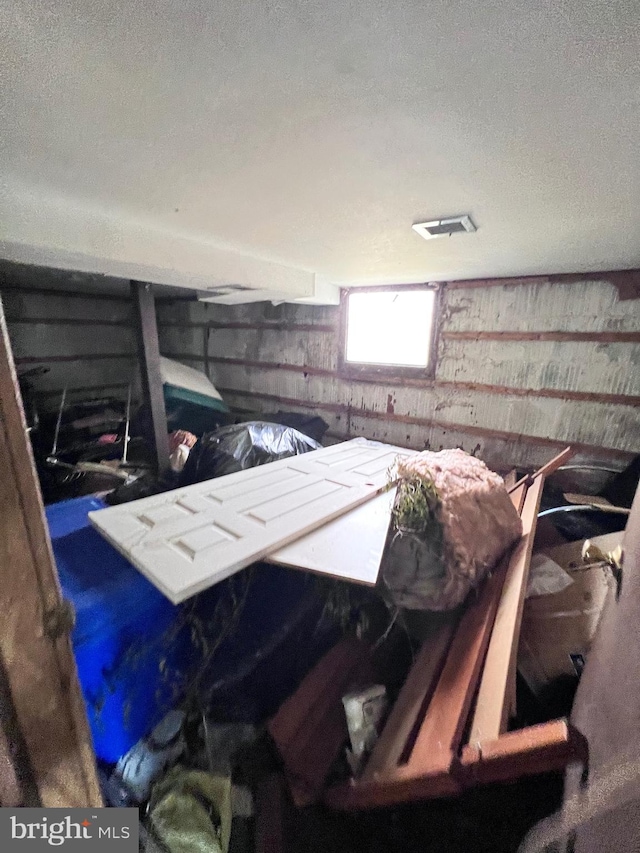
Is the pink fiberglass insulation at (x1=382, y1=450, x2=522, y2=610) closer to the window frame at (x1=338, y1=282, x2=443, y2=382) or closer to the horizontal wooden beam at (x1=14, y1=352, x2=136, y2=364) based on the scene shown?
the window frame at (x1=338, y1=282, x2=443, y2=382)

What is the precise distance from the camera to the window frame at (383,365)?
310cm

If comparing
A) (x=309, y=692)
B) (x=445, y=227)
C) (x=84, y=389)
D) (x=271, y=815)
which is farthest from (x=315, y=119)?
(x=84, y=389)

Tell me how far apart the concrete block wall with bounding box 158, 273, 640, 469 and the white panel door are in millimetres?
1138

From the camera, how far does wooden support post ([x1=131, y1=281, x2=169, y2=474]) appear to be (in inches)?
107

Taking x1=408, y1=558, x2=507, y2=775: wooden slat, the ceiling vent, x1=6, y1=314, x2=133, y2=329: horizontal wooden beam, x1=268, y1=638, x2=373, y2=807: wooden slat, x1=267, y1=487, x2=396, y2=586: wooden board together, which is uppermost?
the ceiling vent

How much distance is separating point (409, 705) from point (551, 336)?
8.88 feet

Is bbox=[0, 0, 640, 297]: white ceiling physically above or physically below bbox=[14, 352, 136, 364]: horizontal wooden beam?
above

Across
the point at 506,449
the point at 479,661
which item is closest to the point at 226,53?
the point at 479,661

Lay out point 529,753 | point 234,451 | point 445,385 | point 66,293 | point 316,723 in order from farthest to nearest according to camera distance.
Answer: point 66,293, point 445,385, point 234,451, point 316,723, point 529,753

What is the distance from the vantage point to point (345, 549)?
152 centimetres

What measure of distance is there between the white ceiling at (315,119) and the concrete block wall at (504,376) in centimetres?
92

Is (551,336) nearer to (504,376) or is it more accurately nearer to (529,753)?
(504,376)

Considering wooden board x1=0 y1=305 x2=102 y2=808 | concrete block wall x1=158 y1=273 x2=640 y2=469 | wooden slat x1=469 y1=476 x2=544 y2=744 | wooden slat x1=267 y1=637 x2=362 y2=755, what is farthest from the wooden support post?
wooden slat x1=469 y1=476 x2=544 y2=744

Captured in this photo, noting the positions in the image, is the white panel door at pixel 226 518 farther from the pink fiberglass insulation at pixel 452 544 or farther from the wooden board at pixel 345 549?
the pink fiberglass insulation at pixel 452 544
